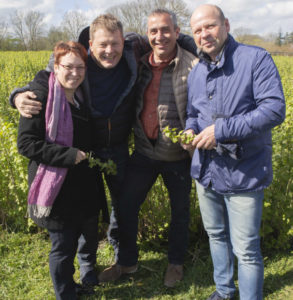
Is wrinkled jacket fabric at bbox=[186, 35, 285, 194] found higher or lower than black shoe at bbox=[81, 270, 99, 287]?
higher

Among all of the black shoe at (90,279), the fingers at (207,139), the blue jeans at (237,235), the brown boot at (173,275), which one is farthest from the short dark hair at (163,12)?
the black shoe at (90,279)

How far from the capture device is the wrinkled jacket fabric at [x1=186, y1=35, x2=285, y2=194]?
1.92 m

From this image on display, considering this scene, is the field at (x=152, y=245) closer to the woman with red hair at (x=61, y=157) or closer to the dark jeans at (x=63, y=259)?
the dark jeans at (x=63, y=259)

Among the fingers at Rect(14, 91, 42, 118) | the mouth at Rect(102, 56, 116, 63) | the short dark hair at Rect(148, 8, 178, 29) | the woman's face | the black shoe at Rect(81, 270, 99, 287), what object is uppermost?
the short dark hair at Rect(148, 8, 178, 29)

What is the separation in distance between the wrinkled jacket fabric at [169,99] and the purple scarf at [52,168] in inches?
27.0

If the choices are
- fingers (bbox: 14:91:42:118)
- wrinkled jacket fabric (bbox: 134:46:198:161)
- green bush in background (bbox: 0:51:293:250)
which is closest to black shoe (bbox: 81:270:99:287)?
green bush in background (bbox: 0:51:293:250)

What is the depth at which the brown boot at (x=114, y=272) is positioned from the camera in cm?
306

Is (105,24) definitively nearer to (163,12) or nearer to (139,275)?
(163,12)

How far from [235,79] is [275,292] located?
2.05 metres

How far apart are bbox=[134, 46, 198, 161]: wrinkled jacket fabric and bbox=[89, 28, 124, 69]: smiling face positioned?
0.28m

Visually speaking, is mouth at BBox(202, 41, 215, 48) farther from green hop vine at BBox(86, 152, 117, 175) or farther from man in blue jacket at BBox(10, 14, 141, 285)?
green hop vine at BBox(86, 152, 117, 175)

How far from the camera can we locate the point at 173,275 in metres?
3.05

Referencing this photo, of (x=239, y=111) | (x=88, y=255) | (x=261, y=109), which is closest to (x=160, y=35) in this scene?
(x=239, y=111)

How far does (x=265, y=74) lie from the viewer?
76.0 inches
